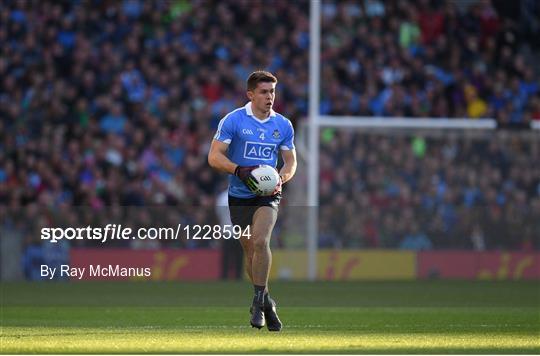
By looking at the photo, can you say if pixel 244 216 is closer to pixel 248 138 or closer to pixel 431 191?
pixel 248 138

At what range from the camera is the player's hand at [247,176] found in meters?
11.5

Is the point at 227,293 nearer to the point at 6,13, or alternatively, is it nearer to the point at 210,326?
the point at 210,326

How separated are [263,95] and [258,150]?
518 mm

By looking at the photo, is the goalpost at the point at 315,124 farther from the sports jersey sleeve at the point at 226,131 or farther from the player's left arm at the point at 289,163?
the sports jersey sleeve at the point at 226,131

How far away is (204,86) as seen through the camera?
2722 centimetres

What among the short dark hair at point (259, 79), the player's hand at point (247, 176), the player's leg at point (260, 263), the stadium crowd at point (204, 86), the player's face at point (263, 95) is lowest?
the player's leg at point (260, 263)

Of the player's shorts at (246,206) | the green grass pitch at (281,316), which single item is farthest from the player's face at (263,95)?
the green grass pitch at (281,316)

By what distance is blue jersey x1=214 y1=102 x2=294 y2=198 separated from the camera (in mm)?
11828

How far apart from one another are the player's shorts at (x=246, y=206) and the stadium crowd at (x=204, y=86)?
35.1ft

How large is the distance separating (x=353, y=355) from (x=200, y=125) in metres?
17.0

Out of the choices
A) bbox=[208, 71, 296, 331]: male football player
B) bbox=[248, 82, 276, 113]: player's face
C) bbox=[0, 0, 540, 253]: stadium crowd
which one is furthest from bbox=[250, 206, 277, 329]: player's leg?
bbox=[0, 0, 540, 253]: stadium crowd

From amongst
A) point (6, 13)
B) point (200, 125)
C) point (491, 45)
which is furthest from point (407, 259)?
point (6, 13)

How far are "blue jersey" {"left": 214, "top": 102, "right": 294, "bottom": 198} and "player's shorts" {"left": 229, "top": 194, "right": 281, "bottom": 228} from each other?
0.22 feet

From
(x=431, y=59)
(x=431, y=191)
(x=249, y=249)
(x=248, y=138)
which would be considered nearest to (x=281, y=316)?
(x=249, y=249)
